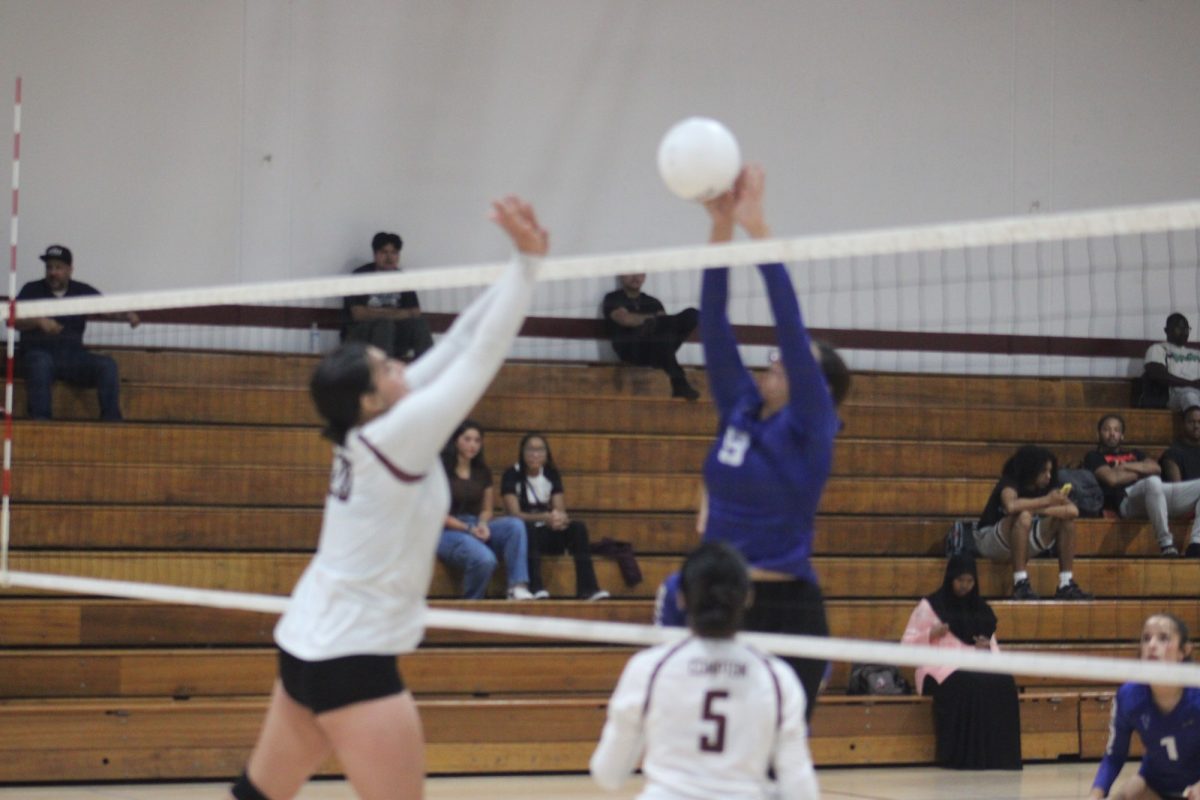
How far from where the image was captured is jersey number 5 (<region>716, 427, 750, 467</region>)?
4309mm

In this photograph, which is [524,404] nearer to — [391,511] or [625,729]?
[391,511]

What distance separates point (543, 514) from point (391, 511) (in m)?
5.87

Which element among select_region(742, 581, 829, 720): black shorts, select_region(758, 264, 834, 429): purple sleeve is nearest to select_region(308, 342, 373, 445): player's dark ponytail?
select_region(758, 264, 834, 429): purple sleeve

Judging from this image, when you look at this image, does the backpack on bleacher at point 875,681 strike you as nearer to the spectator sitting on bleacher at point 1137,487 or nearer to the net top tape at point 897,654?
the spectator sitting on bleacher at point 1137,487

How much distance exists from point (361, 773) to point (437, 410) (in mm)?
923

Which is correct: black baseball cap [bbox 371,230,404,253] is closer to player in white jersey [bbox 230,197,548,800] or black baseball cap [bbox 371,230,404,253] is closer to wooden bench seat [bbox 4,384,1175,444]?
wooden bench seat [bbox 4,384,1175,444]

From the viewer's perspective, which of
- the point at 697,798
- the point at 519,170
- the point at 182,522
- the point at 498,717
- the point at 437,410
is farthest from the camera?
the point at 519,170

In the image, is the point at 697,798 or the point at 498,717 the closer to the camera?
the point at 697,798

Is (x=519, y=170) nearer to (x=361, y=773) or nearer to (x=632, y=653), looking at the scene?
(x=632, y=653)

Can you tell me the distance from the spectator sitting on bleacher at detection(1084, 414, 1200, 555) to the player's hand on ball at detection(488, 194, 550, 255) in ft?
27.3

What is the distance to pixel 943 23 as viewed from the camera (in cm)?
1398

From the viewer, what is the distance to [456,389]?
3945 millimetres

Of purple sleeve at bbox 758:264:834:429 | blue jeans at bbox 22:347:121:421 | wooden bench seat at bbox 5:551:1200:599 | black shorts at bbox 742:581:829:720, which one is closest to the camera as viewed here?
purple sleeve at bbox 758:264:834:429

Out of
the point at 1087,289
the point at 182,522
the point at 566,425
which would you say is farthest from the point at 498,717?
the point at 1087,289
